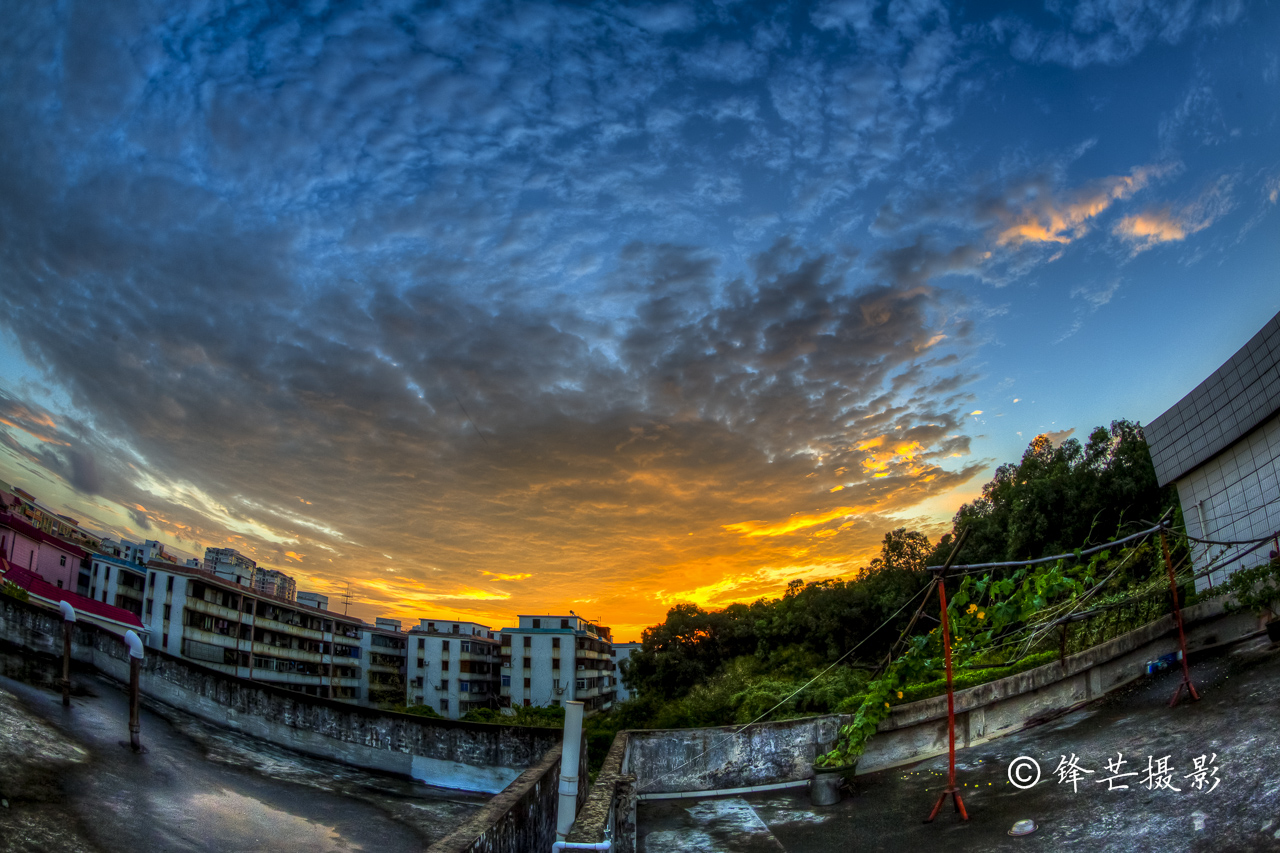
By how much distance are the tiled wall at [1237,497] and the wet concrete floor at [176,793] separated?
11.5 metres

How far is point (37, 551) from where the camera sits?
2311 centimetres

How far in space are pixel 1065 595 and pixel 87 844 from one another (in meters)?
14.8

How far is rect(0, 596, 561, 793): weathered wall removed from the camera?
9812 millimetres

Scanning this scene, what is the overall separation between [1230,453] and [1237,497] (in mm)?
675

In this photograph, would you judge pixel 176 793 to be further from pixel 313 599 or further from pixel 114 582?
pixel 313 599

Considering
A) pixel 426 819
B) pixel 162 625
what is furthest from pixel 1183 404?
pixel 162 625

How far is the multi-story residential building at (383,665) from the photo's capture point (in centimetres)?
4794

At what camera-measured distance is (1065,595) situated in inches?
502

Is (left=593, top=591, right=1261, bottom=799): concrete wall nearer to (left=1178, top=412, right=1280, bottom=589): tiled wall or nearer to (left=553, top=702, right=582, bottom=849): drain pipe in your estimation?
(left=1178, top=412, right=1280, bottom=589): tiled wall

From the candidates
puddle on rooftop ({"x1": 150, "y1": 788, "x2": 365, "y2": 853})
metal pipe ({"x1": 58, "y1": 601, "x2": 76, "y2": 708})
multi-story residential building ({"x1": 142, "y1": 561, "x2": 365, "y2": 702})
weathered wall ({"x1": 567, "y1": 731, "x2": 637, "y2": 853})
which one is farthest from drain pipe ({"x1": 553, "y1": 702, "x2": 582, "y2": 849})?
multi-story residential building ({"x1": 142, "y1": 561, "x2": 365, "y2": 702})

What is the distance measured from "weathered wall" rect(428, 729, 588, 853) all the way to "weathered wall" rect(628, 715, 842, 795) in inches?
79.1

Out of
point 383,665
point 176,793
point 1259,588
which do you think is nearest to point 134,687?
point 176,793

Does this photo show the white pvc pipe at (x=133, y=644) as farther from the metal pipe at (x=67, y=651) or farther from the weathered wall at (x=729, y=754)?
the weathered wall at (x=729, y=754)

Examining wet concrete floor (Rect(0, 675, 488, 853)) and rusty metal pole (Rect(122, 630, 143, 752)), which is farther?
rusty metal pole (Rect(122, 630, 143, 752))
